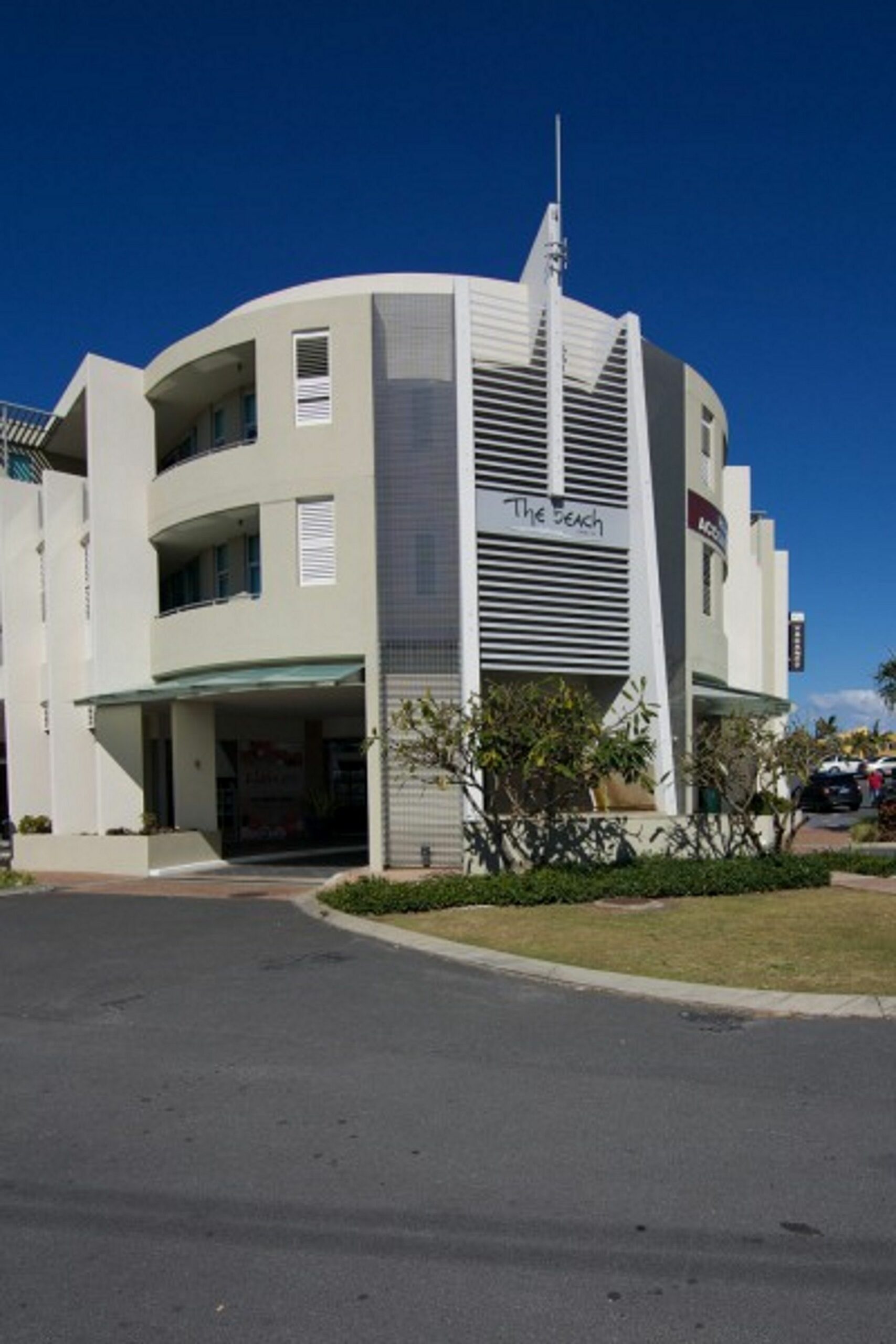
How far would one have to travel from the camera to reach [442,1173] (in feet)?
15.5

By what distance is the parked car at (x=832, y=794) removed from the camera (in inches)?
1431

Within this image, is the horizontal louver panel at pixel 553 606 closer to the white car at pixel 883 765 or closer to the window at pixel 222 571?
the window at pixel 222 571

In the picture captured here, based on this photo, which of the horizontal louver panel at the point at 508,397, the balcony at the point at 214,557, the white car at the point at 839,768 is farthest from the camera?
the white car at the point at 839,768

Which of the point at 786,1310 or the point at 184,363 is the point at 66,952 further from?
the point at 184,363

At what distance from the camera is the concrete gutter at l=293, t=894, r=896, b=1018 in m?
7.62

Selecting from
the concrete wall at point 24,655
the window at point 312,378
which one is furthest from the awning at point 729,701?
the concrete wall at point 24,655

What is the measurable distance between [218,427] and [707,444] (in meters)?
11.7

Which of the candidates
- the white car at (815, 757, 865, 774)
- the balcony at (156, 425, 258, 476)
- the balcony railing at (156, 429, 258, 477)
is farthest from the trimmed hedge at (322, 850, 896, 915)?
the white car at (815, 757, 865, 774)

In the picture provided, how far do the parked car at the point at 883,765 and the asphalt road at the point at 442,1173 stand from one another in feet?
135

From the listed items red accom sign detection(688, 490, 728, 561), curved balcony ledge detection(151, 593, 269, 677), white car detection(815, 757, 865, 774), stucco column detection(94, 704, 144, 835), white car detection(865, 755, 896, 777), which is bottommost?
white car detection(865, 755, 896, 777)

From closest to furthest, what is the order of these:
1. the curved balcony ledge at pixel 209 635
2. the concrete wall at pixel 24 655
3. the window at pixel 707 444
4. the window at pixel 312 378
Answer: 1. the window at pixel 312 378
2. the curved balcony ledge at pixel 209 635
3. the window at pixel 707 444
4. the concrete wall at pixel 24 655

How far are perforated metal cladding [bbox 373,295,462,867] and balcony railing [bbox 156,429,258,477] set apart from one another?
3.38m

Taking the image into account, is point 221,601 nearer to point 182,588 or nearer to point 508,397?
point 182,588

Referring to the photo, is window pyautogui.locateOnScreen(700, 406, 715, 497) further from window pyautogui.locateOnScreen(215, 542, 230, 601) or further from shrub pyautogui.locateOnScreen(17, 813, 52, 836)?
shrub pyautogui.locateOnScreen(17, 813, 52, 836)
